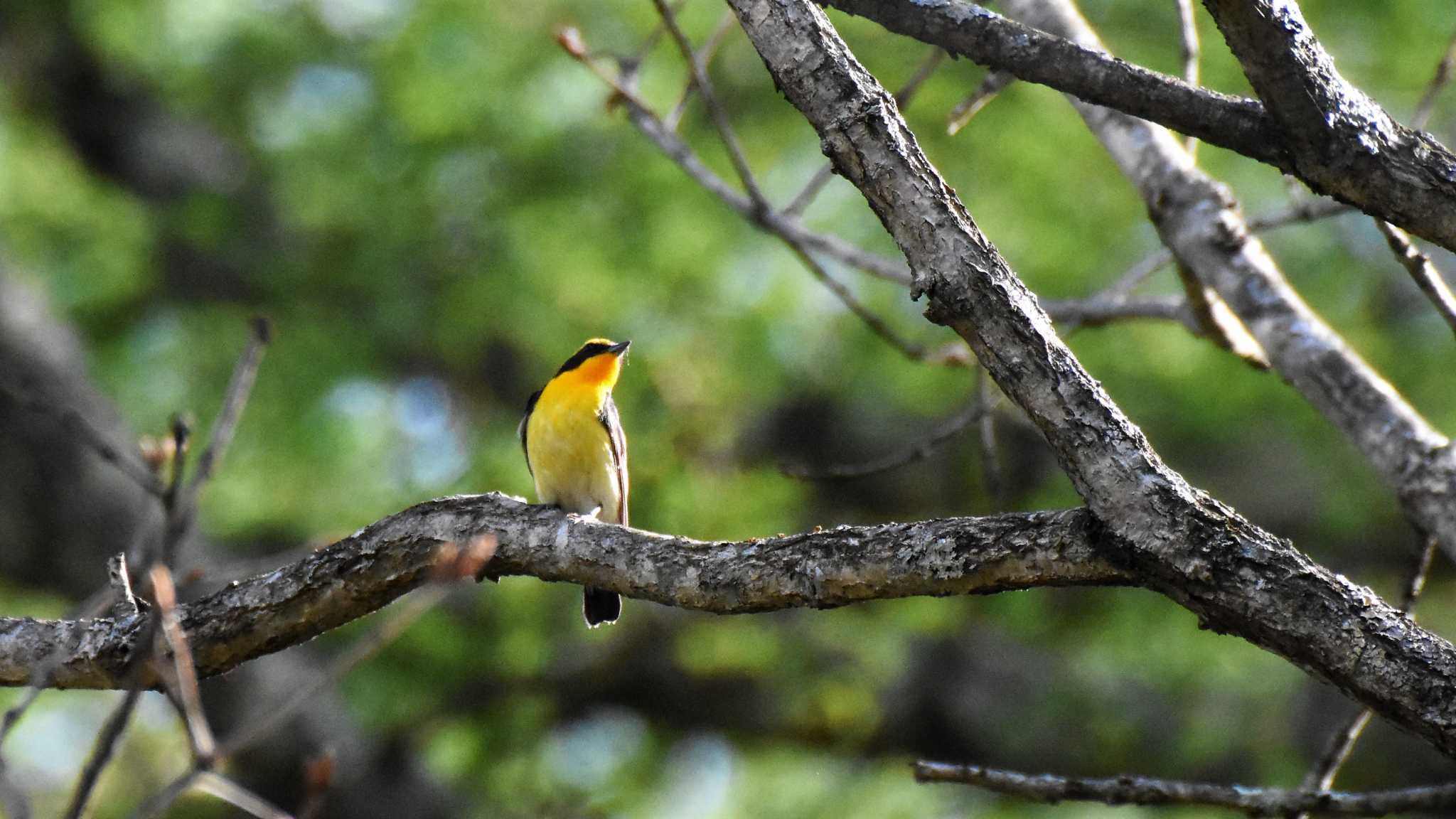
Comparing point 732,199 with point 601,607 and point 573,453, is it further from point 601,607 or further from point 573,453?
point 601,607

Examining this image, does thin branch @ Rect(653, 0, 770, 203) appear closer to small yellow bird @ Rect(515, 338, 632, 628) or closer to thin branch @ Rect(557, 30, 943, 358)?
thin branch @ Rect(557, 30, 943, 358)

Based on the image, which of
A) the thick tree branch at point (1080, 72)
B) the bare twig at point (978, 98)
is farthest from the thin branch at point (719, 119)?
the thick tree branch at point (1080, 72)

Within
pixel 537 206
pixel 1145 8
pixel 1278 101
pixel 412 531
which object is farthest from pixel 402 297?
pixel 1278 101

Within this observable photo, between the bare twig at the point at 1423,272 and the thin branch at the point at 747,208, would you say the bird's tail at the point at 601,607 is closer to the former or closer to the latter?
the thin branch at the point at 747,208

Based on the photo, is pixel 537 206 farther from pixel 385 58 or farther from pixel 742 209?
pixel 742 209

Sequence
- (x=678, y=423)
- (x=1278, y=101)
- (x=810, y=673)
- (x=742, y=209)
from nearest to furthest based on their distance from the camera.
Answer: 1. (x=1278, y=101)
2. (x=742, y=209)
3. (x=810, y=673)
4. (x=678, y=423)

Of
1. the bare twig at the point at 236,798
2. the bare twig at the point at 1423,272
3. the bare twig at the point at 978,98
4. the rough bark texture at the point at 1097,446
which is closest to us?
the bare twig at the point at 236,798

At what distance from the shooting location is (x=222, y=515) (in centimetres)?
784

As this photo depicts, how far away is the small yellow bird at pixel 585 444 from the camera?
5852 millimetres

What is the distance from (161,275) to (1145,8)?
6.55 metres

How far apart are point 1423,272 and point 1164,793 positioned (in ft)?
4.31

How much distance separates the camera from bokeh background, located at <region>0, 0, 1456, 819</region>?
750 cm

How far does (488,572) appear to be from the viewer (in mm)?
3178

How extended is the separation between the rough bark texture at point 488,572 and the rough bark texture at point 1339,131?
3.13ft
